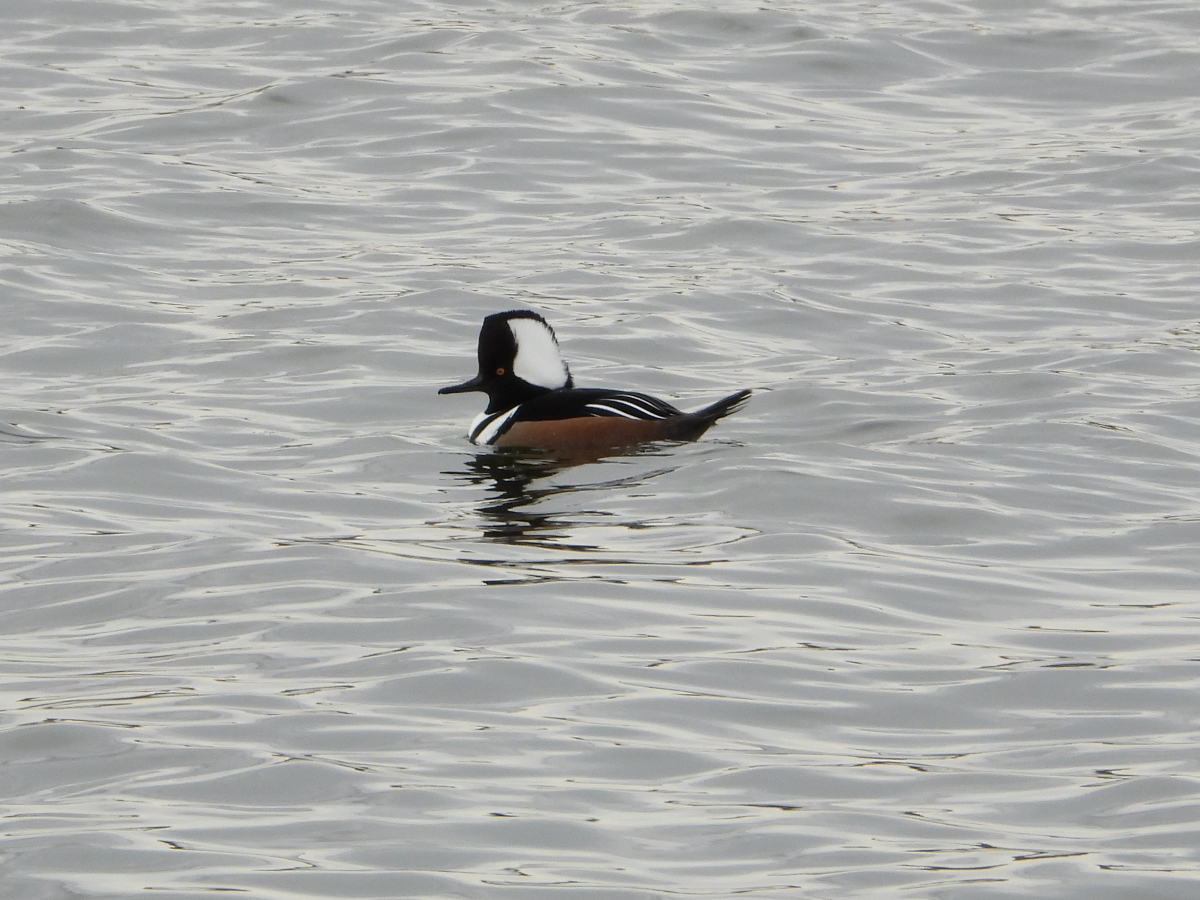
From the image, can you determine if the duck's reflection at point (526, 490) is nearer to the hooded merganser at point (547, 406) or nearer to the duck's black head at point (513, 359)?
the hooded merganser at point (547, 406)

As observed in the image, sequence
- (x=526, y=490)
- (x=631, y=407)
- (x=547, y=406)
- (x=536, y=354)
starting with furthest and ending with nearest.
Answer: (x=536, y=354)
(x=547, y=406)
(x=631, y=407)
(x=526, y=490)

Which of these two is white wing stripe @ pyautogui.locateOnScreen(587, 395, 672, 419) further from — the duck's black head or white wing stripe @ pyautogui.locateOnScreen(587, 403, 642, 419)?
the duck's black head

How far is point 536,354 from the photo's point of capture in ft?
32.7

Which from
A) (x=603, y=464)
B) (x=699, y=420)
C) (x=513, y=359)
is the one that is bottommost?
(x=603, y=464)

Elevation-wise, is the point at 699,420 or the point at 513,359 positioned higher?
the point at 513,359

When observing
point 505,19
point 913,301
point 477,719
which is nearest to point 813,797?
point 477,719

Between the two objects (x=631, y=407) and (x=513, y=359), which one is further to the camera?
(x=513, y=359)

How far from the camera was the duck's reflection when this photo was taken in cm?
792

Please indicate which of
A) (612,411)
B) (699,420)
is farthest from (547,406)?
(699,420)

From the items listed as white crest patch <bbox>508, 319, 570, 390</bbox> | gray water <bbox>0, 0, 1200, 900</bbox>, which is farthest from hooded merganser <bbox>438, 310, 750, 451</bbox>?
gray water <bbox>0, 0, 1200, 900</bbox>

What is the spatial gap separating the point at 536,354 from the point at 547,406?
0.49 metres

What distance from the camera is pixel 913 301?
12.2 meters

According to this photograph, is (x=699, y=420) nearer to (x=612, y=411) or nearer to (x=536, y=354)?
(x=612, y=411)

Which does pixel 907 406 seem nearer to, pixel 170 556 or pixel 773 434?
pixel 773 434
